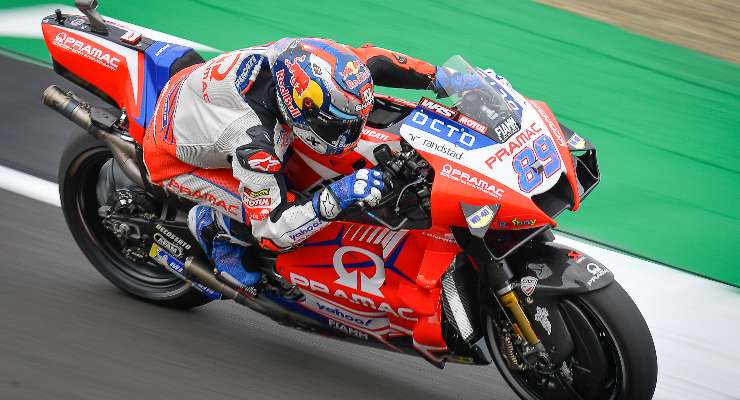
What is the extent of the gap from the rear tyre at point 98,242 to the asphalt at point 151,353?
87 millimetres

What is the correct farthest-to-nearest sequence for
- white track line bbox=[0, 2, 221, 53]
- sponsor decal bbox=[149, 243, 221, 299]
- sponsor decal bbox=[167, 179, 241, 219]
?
white track line bbox=[0, 2, 221, 53] < sponsor decal bbox=[149, 243, 221, 299] < sponsor decal bbox=[167, 179, 241, 219]

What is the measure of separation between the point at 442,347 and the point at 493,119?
104cm

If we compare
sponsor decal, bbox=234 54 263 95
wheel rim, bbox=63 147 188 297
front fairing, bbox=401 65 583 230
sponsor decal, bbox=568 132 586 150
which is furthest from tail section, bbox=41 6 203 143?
sponsor decal, bbox=568 132 586 150

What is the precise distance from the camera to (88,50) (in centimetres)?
480

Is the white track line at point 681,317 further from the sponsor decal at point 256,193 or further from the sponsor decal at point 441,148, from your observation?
the sponsor decal at point 256,193

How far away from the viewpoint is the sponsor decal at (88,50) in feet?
15.6

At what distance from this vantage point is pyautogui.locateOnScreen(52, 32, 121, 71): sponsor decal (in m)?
4.77

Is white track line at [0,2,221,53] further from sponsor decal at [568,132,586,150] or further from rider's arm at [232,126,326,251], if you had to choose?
sponsor decal at [568,132,586,150]

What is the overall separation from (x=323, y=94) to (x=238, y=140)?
537 mm

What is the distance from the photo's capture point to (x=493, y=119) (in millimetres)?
3760

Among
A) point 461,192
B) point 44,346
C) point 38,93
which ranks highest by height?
point 461,192

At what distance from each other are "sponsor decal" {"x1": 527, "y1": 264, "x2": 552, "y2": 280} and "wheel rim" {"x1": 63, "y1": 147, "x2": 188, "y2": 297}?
210 cm

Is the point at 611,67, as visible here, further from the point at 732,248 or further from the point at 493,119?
the point at 493,119

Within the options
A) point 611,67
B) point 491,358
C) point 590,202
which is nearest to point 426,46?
point 611,67
